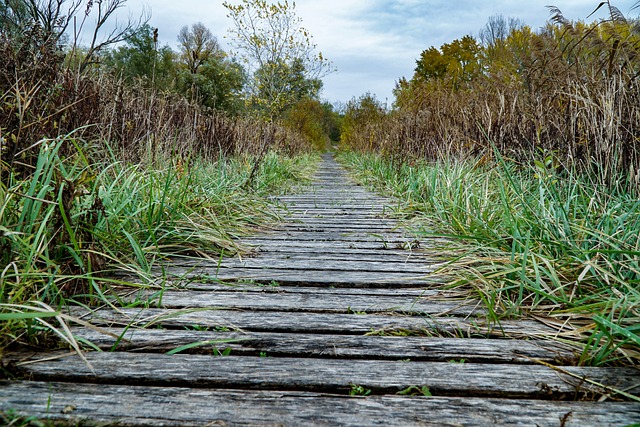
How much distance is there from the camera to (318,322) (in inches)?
57.6

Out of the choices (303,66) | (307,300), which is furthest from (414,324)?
(303,66)

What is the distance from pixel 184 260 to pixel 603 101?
8.46 feet

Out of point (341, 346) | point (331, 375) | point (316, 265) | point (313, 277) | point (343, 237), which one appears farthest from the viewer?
point (343, 237)

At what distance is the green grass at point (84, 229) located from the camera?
130 cm

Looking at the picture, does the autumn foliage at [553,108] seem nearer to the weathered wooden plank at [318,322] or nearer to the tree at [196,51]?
the weathered wooden plank at [318,322]

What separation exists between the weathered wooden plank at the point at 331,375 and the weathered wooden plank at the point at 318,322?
0.22 meters

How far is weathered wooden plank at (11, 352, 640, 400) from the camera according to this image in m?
1.04

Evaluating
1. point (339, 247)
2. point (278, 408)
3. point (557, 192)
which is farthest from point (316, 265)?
point (557, 192)

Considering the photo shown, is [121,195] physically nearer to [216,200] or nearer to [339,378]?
[216,200]

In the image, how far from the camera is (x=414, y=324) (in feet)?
4.77

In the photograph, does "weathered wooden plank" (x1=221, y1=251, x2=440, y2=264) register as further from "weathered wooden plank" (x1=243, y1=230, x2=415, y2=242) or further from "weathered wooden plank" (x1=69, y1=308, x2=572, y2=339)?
"weathered wooden plank" (x1=69, y1=308, x2=572, y2=339)

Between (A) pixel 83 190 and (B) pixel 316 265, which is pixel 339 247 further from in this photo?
(A) pixel 83 190

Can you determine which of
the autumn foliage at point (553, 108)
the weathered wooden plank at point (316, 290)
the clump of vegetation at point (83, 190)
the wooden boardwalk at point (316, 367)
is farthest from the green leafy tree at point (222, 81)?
the wooden boardwalk at point (316, 367)

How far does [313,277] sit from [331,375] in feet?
3.17
